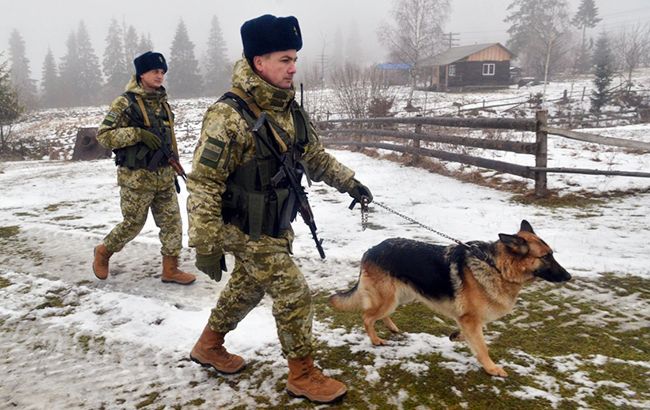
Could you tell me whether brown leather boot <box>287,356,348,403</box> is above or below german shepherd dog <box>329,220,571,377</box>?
below

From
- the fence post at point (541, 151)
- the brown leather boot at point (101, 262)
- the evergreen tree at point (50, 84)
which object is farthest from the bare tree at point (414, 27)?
the evergreen tree at point (50, 84)

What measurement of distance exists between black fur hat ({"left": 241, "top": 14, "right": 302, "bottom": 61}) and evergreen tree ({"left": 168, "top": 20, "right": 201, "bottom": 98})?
65.2 m

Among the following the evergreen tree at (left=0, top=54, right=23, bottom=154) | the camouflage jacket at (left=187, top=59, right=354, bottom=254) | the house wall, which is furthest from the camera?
the house wall

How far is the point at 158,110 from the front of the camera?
4566 millimetres

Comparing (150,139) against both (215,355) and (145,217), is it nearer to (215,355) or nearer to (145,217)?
(145,217)

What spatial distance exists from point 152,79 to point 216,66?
69691 millimetres

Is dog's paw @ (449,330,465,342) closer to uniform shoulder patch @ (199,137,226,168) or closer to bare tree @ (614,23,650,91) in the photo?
uniform shoulder patch @ (199,137,226,168)

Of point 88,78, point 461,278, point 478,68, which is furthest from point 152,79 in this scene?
point 88,78

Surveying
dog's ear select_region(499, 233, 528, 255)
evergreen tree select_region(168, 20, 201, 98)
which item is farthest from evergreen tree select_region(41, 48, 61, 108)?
dog's ear select_region(499, 233, 528, 255)

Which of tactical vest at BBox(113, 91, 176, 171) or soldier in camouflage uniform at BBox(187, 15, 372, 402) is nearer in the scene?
soldier in camouflage uniform at BBox(187, 15, 372, 402)

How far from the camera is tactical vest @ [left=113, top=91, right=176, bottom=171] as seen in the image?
436 cm

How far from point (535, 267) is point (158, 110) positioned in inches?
149

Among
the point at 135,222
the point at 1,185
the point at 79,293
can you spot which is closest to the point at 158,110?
the point at 135,222

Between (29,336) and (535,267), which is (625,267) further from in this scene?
(29,336)
